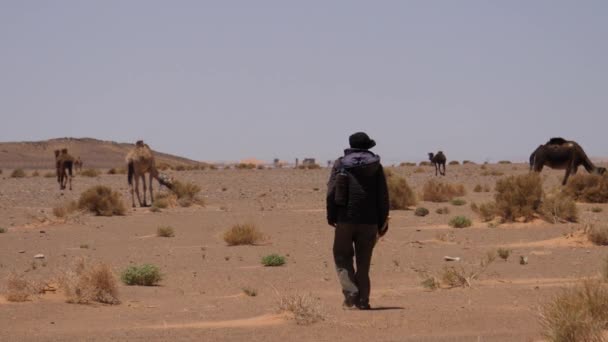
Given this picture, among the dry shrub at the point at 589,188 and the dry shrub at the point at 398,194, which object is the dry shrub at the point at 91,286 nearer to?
the dry shrub at the point at 398,194

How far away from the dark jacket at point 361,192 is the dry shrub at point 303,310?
1.14 m

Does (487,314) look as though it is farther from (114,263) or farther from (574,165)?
(574,165)

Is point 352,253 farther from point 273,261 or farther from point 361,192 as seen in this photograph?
point 273,261

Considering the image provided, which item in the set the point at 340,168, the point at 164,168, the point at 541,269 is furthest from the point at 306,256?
the point at 164,168

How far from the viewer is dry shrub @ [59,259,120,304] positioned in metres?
12.7

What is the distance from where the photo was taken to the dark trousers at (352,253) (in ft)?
37.4

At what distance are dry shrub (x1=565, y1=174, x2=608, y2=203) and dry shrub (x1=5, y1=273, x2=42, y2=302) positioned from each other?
20922mm

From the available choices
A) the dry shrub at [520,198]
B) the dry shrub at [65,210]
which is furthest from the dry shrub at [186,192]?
the dry shrub at [520,198]

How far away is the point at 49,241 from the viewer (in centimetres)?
2212

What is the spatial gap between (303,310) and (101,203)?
63.7 feet

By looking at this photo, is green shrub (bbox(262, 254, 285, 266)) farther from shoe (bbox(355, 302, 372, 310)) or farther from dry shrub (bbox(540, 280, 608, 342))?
dry shrub (bbox(540, 280, 608, 342))

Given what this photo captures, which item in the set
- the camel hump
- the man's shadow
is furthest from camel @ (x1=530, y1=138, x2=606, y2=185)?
the man's shadow

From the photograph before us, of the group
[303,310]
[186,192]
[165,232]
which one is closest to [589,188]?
[186,192]

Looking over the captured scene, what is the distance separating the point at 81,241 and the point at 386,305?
11.8m
